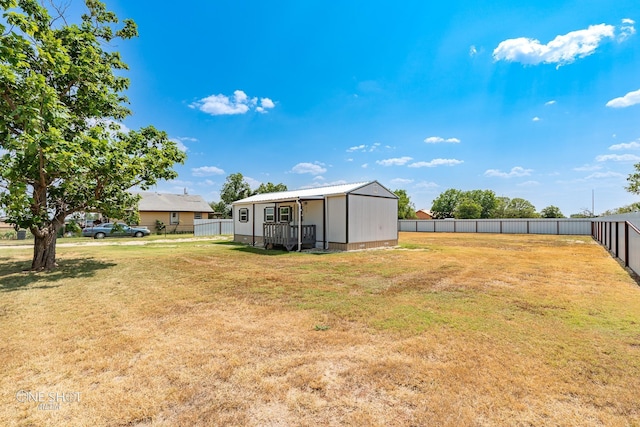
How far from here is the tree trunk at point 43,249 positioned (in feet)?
29.0

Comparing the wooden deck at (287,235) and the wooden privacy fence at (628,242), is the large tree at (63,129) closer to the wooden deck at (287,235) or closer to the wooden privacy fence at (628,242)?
the wooden deck at (287,235)

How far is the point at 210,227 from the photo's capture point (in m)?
27.1

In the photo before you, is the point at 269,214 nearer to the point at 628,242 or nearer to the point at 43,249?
the point at 43,249

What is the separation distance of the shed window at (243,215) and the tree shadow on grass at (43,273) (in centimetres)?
837

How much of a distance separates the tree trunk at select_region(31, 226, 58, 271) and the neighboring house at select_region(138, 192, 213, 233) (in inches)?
814

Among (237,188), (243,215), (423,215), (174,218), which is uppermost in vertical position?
(237,188)

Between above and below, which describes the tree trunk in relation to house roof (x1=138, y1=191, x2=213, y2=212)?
below

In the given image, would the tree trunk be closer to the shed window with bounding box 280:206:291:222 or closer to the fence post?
the shed window with bounding box 280:206:291:222

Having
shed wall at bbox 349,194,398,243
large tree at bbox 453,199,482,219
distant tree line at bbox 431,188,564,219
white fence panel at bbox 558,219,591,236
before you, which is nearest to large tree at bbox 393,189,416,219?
large tree at bbox 453,199,482,219

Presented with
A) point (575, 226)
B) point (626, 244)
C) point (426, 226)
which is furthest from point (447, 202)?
point (626, 244)

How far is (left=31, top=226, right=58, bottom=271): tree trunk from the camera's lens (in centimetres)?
884

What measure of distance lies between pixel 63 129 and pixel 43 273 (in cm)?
430

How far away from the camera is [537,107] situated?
17031mm

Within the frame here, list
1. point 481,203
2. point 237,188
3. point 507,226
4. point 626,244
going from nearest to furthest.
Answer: point 626,244, point 507,226, point 237,188, point 481,203
